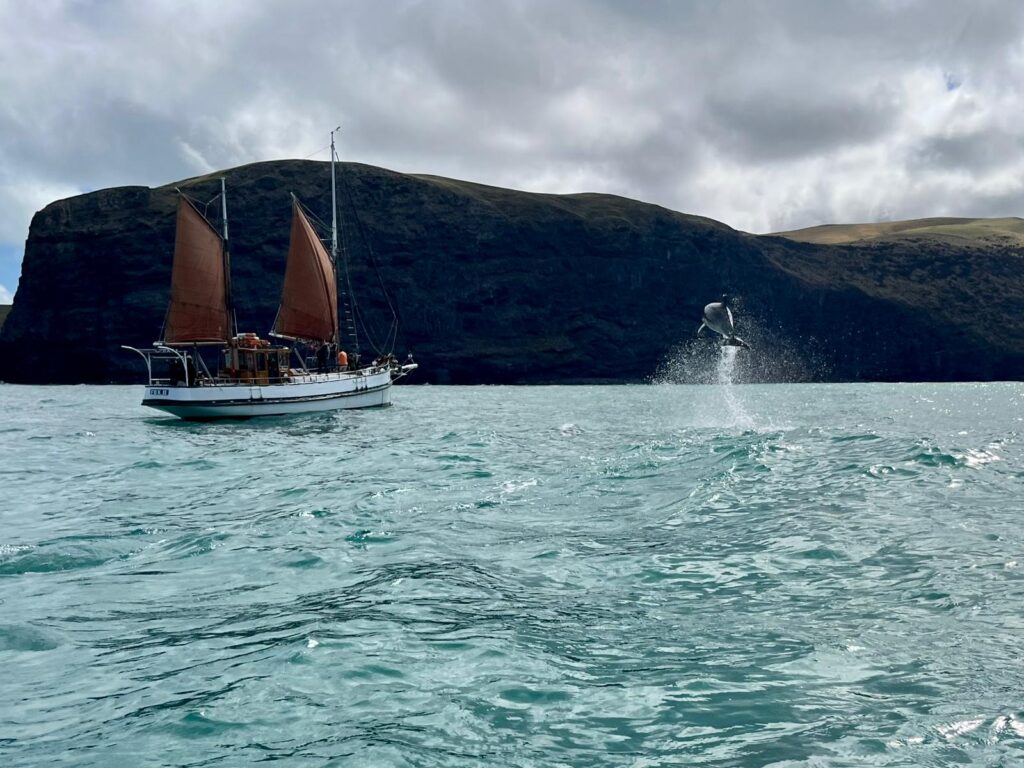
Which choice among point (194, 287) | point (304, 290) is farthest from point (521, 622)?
point (304, 290)

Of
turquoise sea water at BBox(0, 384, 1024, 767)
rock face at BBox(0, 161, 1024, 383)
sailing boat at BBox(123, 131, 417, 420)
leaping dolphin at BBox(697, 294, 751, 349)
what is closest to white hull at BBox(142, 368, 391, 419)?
sailing boat at BBox(123, 131, 417, 420)

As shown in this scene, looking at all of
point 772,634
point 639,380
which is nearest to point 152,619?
point 772,634

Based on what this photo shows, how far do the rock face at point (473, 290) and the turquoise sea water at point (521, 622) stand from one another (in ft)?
504

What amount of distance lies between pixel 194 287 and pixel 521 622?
53.0 meters

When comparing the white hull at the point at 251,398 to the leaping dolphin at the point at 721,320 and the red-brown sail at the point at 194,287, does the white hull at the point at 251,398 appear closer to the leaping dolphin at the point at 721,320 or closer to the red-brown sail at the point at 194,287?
the red-brown sail at the point at 194,287

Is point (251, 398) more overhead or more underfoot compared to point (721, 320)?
more underfoot

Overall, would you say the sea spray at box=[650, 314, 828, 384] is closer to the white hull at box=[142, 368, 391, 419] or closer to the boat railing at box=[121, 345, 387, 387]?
the white hull at box=[142, 368, 391, 419]

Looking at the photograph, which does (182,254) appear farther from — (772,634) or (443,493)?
(772,634)

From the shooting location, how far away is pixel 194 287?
181 ft

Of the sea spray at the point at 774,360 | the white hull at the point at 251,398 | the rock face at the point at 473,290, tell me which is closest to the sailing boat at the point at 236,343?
the white hull at the point at 251,398

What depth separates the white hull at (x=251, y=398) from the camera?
166 ft

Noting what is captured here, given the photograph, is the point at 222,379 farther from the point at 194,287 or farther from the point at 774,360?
the point at 774,360

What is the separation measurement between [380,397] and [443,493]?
48197 mm

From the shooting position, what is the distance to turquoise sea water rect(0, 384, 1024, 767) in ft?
17.5
